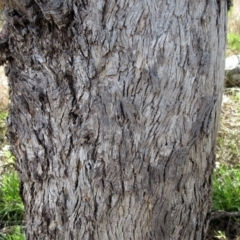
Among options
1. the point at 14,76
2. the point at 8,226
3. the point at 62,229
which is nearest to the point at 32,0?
the point at 14,76

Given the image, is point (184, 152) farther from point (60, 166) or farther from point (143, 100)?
point (60, 166)

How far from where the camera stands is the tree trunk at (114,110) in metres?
1.49

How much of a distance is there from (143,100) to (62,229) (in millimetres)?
583

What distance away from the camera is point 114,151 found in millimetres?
1603

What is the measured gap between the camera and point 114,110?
155 centimetres

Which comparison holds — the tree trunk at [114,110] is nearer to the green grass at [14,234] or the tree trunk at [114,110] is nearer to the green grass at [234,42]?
the green grass at [14,234]

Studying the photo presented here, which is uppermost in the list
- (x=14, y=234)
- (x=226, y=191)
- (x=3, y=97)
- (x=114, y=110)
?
(x=114, y=110)

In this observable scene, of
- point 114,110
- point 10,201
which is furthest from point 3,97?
point 114,110

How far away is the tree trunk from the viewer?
1.49 meters

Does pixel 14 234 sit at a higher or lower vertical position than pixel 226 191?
lower

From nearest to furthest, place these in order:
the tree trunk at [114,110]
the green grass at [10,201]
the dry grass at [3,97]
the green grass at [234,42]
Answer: the tree trunk at [114,110]
the green grass at [10,201]
the dry grass at [3,97]
the green grass at [234,42]

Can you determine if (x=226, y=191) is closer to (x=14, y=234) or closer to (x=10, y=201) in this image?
(x=14, y=234)

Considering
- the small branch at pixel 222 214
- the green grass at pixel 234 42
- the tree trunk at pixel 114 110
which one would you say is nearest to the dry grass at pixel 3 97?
the small branch at pixel 222 214

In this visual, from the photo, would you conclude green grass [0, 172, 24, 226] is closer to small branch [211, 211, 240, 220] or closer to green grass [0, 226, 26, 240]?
green grass [0, 226, 26, 240]
